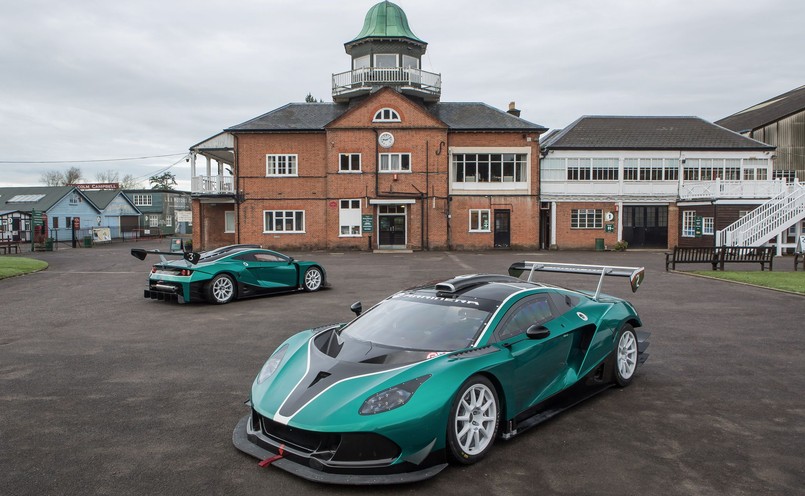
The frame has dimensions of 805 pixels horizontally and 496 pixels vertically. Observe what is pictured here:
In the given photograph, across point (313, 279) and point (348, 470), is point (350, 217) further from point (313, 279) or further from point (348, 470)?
point (348, 470)

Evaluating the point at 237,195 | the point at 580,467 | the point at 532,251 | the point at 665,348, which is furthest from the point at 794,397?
the point at 237,195

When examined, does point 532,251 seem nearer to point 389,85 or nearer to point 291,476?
point 389,85

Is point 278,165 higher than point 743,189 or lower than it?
higher

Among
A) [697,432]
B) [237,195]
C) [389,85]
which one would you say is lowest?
[697,432]

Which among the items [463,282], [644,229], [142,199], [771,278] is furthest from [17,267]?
[142,199]

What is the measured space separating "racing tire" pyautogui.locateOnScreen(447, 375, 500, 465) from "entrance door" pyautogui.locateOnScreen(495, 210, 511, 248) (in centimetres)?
3225

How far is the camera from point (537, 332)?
A: 526 cm

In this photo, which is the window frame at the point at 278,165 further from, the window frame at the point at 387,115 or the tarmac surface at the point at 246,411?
the tarmac surface at the point at 246,411

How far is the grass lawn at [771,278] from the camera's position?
15.4 meters

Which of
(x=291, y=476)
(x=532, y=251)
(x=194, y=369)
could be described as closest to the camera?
(x=291, y=476)

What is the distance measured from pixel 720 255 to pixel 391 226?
19583mm

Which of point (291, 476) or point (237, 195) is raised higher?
point (237, 195)

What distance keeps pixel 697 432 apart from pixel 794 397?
185 cm

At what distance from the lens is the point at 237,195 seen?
35969 millimetres
